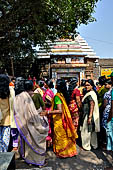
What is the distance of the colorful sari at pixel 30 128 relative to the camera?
119 inches

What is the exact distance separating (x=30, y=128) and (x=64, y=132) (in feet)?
2.66

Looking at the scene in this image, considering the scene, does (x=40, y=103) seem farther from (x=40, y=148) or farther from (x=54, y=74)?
(x=54, y=74)

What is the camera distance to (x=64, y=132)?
3518 millimetres

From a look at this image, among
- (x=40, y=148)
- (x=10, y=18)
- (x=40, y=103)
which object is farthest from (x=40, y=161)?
(x=10, y=18)

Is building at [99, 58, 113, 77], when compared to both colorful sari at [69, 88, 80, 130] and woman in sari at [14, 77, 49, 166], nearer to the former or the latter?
colorful sari at [69, 88, 80, 130]

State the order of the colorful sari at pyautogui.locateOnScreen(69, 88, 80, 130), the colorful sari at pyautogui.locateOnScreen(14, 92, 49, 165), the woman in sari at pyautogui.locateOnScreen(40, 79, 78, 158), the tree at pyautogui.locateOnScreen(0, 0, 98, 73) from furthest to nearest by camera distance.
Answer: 1. the tree at pyautogui.locateOnScreen(0, 0, 98, 73)
2. the colorful sari at pyautogui.locateOnScreen(69, 88, 80, 130)
3. the woman in sari at pyautogui.locateOnScreen(40, 79, 78, 158)
4. the colorful sari at pyautogui.locateOnScreen(14, 92, 49, 165)

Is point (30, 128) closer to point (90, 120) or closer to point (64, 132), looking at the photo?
point (64, 132)

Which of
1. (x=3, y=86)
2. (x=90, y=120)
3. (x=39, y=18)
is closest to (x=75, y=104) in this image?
(x=90, y=120)

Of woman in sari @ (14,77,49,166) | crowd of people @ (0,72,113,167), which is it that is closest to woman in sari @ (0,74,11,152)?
crowd of people @ (0,72,113,167)

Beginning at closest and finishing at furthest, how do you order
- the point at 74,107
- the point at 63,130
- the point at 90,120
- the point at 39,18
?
1. the point at 63,130
2. the point at 90,120
3. the point at 74,107
4. the point at 39,18

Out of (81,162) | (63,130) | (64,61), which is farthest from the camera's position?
(64,61)

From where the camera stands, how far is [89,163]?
3.36 m

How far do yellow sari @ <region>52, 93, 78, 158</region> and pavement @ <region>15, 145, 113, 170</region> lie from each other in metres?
0.16

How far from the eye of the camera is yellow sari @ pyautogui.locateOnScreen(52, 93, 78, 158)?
3486mm
